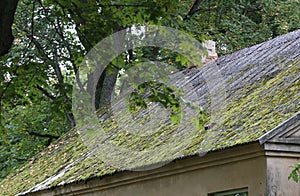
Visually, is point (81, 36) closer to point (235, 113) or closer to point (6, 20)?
point (6, 20)

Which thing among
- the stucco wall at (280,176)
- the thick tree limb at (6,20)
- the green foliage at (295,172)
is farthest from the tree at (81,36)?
the stucco wall at (280,176)

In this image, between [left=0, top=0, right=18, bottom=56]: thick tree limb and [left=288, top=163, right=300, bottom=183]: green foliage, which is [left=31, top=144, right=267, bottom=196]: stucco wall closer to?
[left=288, top=163, right=300, bottom=183]: green foliage

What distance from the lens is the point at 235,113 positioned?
531 inches

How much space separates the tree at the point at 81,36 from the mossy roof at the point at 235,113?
4.03ft

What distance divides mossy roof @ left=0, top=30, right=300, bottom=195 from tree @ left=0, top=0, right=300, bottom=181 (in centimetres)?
123

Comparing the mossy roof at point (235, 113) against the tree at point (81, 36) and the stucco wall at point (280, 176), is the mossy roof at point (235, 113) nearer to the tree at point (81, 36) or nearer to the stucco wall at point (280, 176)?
the stucco wall at point (280, 176)

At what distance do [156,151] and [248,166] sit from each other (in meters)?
2.93

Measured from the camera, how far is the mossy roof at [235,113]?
12.2 m

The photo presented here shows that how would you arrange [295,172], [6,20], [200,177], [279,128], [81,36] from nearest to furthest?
[6,20]
[81,36]
[295,172]
[279,128]
[200,177]

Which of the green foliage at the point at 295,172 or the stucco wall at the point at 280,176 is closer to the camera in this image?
the green foliage at the point at 295,172

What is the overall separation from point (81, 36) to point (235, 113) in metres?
4.89

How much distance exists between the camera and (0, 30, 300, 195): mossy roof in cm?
1220

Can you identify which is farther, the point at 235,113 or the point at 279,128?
the point at 235,113

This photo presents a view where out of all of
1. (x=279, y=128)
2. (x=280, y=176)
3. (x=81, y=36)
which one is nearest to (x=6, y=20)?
(x=81, y=36)
